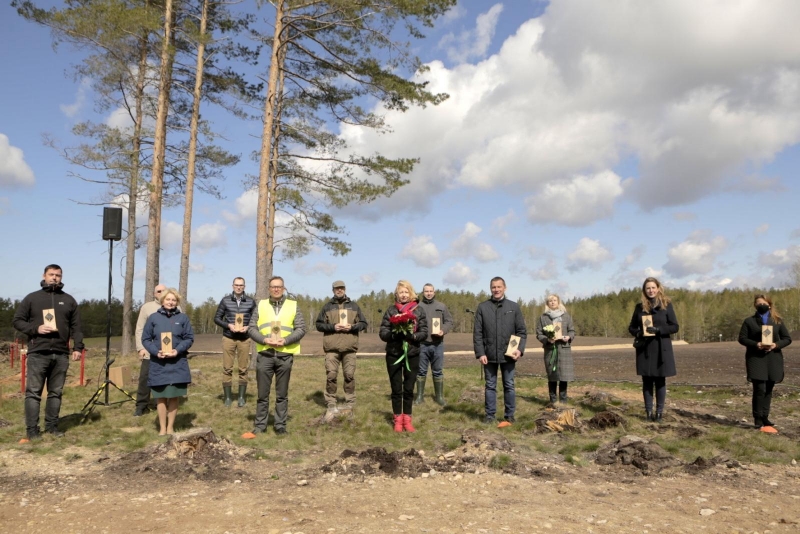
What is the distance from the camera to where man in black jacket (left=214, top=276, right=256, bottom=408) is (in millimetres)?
9680

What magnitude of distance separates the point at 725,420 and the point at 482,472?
4.88 m

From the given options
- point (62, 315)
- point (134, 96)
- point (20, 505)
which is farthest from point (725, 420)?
point (134, 96)

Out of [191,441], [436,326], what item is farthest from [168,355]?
[436,326]

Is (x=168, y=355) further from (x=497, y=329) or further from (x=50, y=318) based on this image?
(x=497, y=329)

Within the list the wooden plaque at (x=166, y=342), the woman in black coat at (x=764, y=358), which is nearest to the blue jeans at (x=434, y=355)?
the wooden plaque at (x=166, y=342)

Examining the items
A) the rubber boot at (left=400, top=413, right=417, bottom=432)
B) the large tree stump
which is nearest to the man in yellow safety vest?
the large tree stump

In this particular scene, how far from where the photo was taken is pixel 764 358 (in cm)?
805

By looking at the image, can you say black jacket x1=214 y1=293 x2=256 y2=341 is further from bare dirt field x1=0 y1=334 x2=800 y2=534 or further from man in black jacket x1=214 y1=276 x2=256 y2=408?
bare dirt field x1=0 y1=334 x2=800 y2=534

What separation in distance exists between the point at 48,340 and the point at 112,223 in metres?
2.98

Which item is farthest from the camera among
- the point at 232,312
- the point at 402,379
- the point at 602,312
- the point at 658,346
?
the point at 602,312

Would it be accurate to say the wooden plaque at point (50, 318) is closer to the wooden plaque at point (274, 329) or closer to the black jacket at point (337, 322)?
the wooden plaque at point (274, 329)

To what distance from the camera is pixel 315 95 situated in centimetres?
1669

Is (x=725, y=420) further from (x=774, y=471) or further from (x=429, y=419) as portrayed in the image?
(x=429, y=419)

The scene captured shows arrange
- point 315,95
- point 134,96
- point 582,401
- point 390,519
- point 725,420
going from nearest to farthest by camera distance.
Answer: point 390,519, point 725,420, point 582,401, point 315,95, point 134,96
